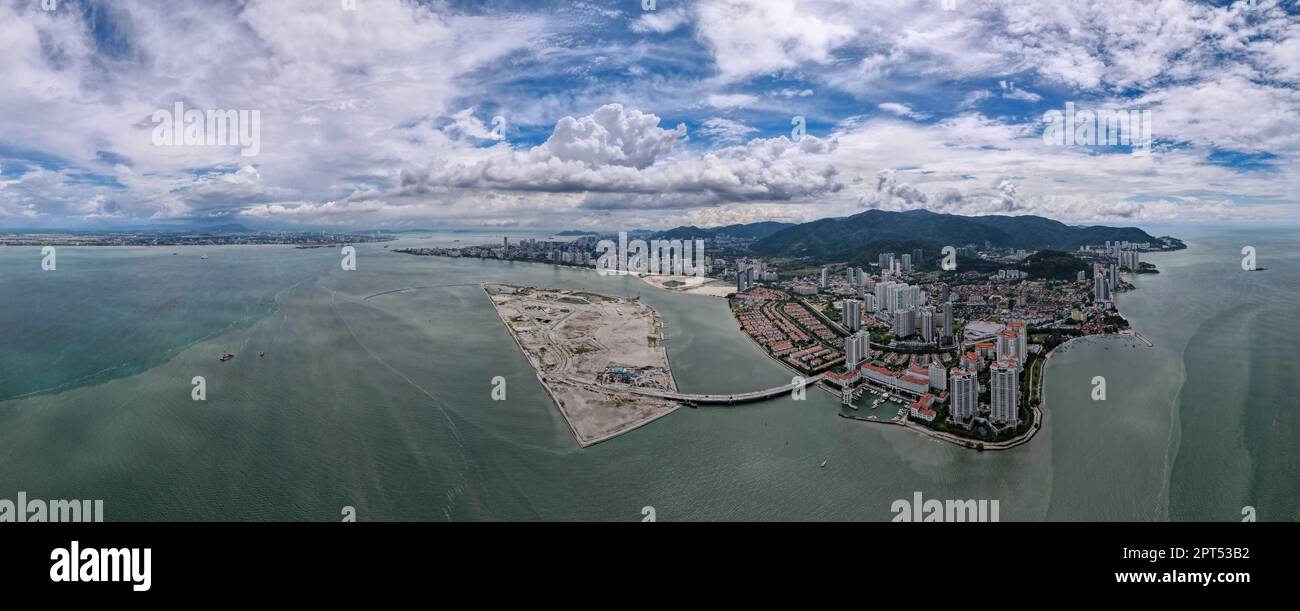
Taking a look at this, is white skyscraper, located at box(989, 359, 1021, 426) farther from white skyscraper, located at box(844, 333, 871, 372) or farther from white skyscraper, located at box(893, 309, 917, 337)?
white skyscraper, located at box(893, 309, 917, 337)

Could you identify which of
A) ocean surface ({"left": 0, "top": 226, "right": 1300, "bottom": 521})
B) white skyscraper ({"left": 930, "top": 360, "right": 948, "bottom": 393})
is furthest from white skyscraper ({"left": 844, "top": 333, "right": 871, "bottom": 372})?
white skyscraper ({"left": 930, "top": 360, "right": 948, "bottom": 393})

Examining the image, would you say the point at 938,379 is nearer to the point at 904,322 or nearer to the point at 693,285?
the point at 904,322

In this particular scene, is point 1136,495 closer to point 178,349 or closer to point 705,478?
point 705,478

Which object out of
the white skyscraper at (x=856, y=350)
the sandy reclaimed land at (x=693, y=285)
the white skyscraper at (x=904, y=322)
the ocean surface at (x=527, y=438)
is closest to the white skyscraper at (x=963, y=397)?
the ocean surface at (x=527, y=438)

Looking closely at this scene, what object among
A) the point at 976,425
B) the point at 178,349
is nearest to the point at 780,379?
the point at 976,425

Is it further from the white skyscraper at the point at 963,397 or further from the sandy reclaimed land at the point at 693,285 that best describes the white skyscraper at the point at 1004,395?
the sandy reclaimed land at the point at 693,285
